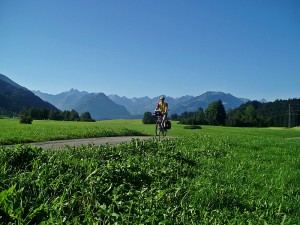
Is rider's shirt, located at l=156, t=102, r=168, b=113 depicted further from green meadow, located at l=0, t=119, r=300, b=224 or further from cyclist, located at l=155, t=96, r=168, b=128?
green meadow, located at l=0, t=119, r=300, b=224

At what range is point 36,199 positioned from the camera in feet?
18.2

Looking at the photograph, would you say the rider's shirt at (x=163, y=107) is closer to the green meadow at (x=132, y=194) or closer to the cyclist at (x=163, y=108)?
the cyclist at (x=163, y=108)

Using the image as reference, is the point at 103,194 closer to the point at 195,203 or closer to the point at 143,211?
the point at 143,211

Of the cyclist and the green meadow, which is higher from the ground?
the cyclist

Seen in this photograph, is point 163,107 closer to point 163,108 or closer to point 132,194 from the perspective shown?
point 163,108

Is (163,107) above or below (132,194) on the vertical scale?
above

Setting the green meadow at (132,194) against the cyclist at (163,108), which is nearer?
the green meadow at (132,194)

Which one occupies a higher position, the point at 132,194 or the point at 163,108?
the point at 163,108

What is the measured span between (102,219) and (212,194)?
2928mm

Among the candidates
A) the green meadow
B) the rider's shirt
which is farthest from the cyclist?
the green meadow

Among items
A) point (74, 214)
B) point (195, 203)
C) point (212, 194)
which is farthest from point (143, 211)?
point (212, 194)

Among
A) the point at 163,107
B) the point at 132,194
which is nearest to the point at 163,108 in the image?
the point at 163,107

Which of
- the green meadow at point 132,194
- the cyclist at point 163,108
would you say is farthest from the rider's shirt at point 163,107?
the green meadow at point 132,194

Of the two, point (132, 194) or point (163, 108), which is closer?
point (132, 194)
